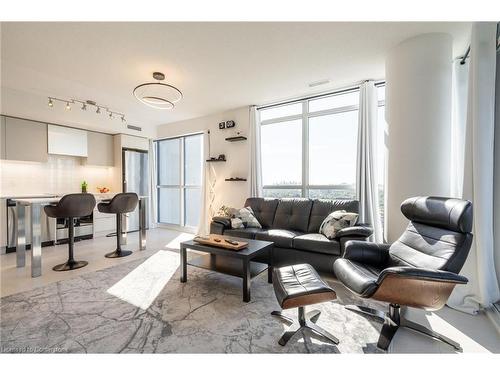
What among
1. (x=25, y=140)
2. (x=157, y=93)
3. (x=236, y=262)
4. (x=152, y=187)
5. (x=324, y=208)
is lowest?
(x=236, y=262)

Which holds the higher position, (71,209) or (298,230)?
(71,209)

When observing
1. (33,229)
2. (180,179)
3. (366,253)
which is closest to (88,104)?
(180,179)

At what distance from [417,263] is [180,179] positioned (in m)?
5.17

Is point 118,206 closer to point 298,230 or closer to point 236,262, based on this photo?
point 236,262

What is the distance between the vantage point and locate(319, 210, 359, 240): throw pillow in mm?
2836

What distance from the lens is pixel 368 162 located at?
3318mm

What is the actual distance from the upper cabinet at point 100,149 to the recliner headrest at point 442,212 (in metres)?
5.82

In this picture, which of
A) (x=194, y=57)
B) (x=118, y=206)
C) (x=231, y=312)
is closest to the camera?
(x=231, y=312)

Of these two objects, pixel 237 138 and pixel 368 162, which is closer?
pixel 368 162

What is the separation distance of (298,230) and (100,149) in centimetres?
477

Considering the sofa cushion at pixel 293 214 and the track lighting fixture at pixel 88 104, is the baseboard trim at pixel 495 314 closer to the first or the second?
the sofa cushion at pixel 293 214

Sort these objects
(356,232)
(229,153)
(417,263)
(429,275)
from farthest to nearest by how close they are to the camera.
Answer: (229,153), (356,232), (417,263), (429,275)

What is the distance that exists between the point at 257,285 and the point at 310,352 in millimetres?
1113
